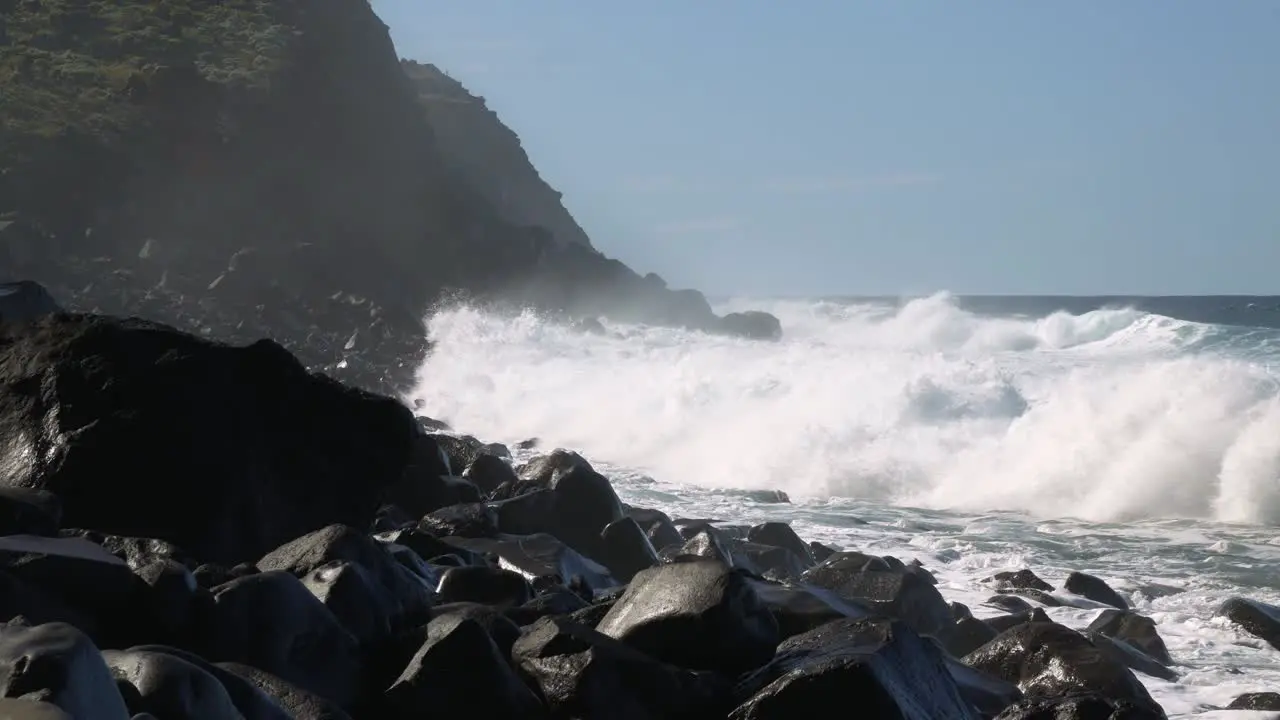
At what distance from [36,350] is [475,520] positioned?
317 centimetres

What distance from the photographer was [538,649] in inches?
226

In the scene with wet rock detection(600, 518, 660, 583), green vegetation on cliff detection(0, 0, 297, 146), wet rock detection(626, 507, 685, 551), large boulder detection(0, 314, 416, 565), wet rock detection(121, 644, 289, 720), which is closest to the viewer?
wet rock detection(121, 644, 289, 720)

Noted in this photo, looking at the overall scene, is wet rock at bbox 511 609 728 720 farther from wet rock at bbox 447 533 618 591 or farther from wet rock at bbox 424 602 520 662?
wet rock at bbox 447 533 618 591

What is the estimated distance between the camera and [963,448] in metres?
22.6

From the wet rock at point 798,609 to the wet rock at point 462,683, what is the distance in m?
1.46

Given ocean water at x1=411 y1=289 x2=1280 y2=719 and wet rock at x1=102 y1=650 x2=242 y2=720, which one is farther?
ocean water at x1=411 y1=289 x2=1280 y2=719

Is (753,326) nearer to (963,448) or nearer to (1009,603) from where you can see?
(963,448)

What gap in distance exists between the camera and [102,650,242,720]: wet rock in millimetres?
4297

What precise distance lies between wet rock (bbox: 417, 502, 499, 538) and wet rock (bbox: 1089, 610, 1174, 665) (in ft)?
13.6

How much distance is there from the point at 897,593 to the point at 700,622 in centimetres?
385

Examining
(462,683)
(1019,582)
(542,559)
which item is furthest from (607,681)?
(1019,582)

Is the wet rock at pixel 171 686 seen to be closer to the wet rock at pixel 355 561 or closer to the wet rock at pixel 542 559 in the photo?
the wet rock at pixel 355 561

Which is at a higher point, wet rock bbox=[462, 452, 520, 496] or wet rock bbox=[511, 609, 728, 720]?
wet rock bbox=[511, 609, 728, 720]

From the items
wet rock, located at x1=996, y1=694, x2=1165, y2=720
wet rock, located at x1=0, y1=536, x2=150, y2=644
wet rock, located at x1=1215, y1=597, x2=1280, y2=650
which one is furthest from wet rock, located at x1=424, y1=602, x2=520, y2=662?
wet rock, located at x1=1215, y1=597, x2=1280, y2=650
